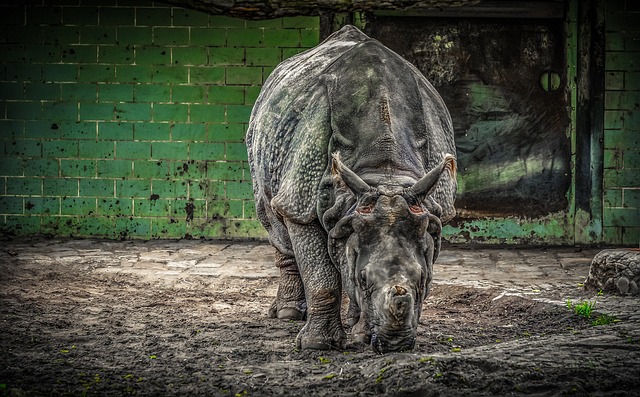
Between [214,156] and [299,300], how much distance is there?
15.6ft

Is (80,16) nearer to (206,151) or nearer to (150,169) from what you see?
(150,169)

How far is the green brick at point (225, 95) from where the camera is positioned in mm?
11094

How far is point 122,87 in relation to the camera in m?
11.1

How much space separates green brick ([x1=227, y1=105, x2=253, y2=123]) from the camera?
36.4ft

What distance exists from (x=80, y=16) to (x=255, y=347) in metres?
6.76

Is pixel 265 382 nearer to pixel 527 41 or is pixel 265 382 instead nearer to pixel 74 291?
pixel 74 291

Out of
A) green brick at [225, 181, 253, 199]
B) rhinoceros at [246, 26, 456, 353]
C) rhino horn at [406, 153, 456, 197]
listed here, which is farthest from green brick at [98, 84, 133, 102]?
rhino horn at [406, 153, 456, 197]

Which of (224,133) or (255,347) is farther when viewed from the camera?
(224,133)

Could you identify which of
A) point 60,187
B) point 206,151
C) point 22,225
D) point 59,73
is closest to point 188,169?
point 206,151

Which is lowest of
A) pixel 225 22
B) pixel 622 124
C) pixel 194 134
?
pixel 194 134

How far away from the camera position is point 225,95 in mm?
11109

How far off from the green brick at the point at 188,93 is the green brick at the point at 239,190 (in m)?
1.09

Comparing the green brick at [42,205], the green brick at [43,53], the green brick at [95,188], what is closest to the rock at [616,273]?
the green brick at [95,188]

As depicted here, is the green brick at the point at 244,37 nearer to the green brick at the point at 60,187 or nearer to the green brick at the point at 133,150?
the green brick at the point at 133,150
